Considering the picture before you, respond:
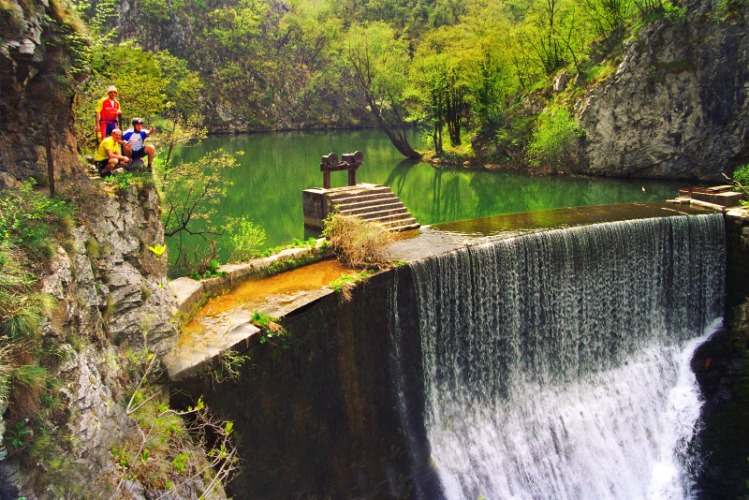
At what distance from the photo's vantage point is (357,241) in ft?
30.5

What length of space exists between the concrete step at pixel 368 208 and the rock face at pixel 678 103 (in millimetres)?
11924

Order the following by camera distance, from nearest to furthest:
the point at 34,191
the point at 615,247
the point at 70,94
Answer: the point at 34,191 < the point at 70,94 < the point at 615,247

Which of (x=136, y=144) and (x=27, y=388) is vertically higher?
(x=136, y=144)

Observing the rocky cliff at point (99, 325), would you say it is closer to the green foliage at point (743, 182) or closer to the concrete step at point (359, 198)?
the concrete step at point (359, 198)

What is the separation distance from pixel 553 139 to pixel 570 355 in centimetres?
1428

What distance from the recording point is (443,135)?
1249 inches

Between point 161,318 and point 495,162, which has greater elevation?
point 495,162

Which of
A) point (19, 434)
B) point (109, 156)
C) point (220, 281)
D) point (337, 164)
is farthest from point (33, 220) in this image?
point (337, 164)

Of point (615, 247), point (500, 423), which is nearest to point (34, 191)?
point (500, 423)

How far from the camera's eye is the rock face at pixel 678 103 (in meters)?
17.8

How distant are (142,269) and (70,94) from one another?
6.32 ft

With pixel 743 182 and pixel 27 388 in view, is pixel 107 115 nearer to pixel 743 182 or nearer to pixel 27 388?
pixel 27 388

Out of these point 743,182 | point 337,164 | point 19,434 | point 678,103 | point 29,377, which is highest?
point 678,103

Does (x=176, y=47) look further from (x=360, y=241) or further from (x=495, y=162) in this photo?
(x=360, y=241)
